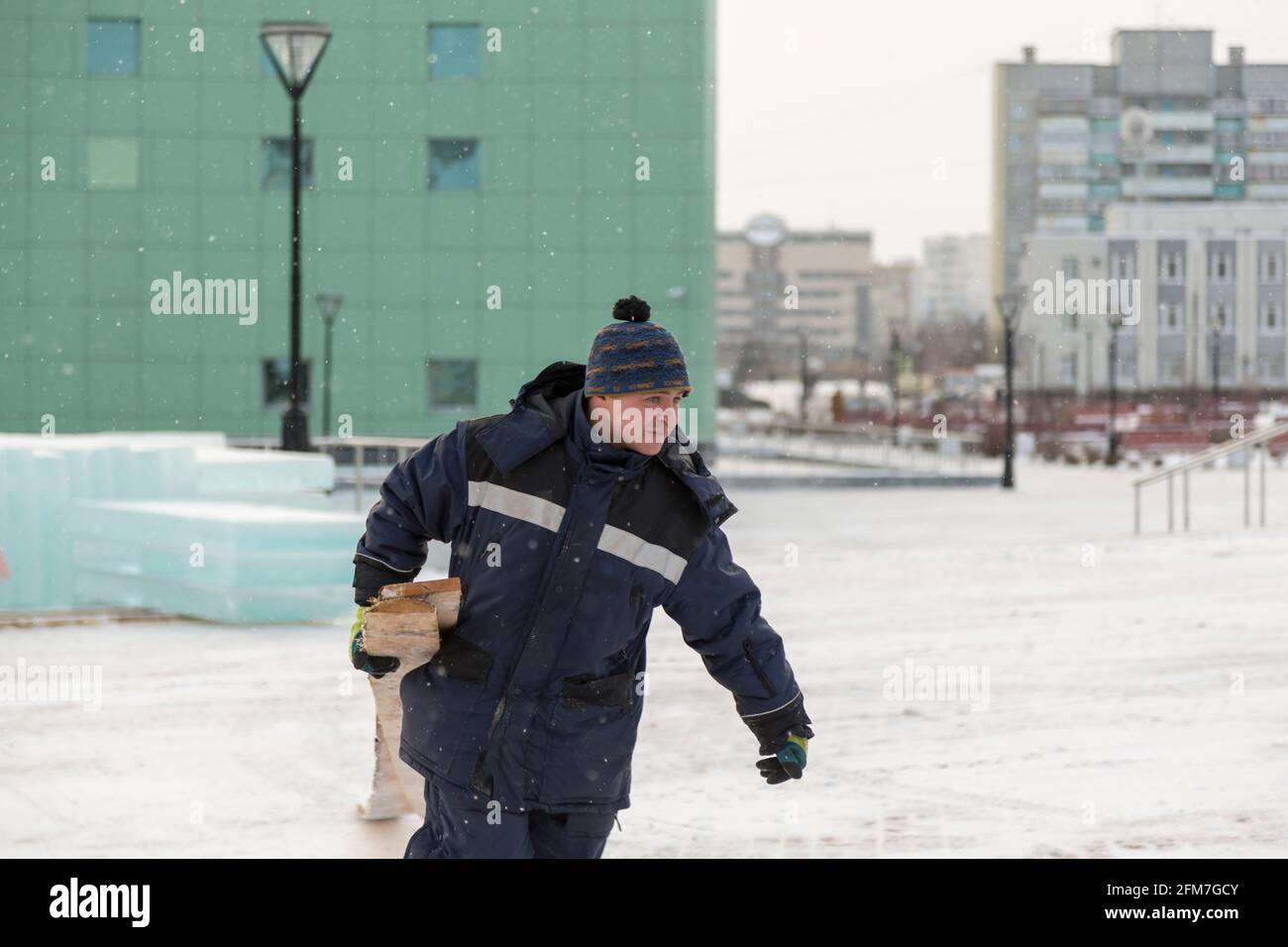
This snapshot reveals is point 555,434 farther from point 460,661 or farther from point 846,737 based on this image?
point 846,737

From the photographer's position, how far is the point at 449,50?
38.1m

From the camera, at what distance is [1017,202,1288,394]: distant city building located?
302 feet

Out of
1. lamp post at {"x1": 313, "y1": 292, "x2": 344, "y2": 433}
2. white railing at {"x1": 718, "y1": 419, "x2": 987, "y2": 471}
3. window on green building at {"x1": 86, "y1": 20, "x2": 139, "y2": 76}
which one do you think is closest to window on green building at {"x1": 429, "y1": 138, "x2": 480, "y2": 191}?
lamp post at {"x1": 313, "y1": 292, "x2": 344, "y2": 433}

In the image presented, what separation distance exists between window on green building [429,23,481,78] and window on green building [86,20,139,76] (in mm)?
6540

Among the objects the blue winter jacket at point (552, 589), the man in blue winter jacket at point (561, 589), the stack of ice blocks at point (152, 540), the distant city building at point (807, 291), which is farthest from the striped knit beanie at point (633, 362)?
the distant city building at point (807, 291)

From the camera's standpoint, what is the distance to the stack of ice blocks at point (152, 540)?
10859 mm

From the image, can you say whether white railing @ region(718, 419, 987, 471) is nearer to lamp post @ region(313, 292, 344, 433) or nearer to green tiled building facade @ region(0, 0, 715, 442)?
green tiled building facade @ region(0, 0, 715, 442)

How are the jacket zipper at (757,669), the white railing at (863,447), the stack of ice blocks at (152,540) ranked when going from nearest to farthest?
1. the jacket zipper at (757,669)
2. the stack of ice blocks at (152,540)
3. the white railing at (863,447)

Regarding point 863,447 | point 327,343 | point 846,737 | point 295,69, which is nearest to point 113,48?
point 327,343

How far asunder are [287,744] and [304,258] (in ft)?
104

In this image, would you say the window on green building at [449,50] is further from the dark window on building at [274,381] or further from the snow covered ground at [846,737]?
the snow covered ground at [846,737]

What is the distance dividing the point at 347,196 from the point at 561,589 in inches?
1401

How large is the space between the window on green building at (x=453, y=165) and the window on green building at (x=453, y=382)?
3.94 metres

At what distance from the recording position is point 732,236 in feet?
638
